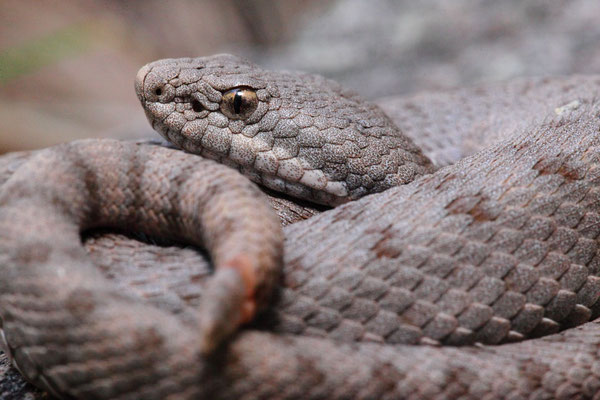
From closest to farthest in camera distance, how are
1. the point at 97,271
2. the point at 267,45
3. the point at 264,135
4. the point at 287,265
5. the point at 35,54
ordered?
the point at 97,271 → the point at 287,265 → the point at 264,135 → the point at 35,54 → the point at 267,45

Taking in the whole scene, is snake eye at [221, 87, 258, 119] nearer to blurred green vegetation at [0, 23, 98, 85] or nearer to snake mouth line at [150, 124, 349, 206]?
snake mouth line at [150, 124, 349, 206]

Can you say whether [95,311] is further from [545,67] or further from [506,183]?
[545,67]

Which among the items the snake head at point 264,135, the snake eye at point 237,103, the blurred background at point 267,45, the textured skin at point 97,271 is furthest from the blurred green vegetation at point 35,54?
the textured skin at point 97,271

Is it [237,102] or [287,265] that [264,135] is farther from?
[287,265]

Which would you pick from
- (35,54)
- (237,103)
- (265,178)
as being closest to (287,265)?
(265,178)

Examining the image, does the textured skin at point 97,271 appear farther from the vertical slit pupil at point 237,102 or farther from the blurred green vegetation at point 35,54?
the blurred green vegetation at point 35,54

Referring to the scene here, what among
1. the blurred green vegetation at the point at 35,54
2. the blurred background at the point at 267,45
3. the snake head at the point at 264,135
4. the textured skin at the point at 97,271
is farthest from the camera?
the blurred background at the point at 267,45

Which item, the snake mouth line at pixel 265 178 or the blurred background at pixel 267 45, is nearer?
the snake mouth line at pixel 265 178
